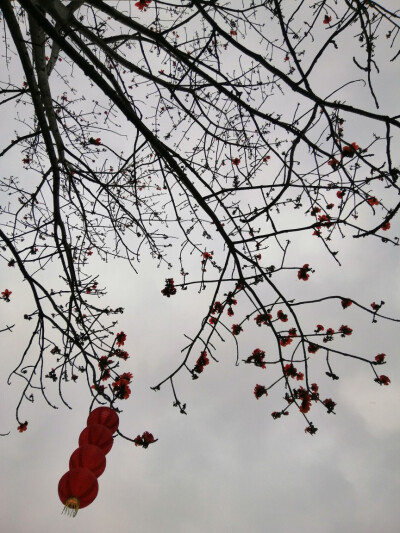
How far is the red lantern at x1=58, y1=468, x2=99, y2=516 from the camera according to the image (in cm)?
203

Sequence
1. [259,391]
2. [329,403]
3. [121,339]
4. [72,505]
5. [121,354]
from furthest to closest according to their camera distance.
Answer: [121,339] → [121,354] → [259,391] → [329,403] → [72,505]

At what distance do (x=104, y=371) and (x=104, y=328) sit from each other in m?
0.47

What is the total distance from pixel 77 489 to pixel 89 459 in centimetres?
17

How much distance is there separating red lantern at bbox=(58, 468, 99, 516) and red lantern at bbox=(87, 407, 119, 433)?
11.8 inches

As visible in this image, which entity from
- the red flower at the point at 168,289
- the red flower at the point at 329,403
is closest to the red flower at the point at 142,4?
the red flower at the point at 168,289

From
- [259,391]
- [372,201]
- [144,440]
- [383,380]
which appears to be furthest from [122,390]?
[372,201]

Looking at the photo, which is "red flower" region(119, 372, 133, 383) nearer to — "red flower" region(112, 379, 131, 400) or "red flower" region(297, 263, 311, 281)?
"red flower" region(112, 379, 131, 400)

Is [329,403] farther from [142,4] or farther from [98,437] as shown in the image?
[142,4]

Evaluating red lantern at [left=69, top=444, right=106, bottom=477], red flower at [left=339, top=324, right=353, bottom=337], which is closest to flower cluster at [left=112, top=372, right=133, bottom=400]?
red lantern at [left=69, top=444, right=106, bottom=477]

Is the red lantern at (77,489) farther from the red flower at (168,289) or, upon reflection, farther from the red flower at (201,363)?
the red flower at (168,289)

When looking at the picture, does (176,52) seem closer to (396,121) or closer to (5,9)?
(5,9)

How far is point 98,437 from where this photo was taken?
225cm

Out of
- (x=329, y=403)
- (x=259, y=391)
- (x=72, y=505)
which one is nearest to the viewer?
(x=72, y=505)

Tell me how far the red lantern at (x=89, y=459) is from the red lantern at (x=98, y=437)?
48 millimetres
